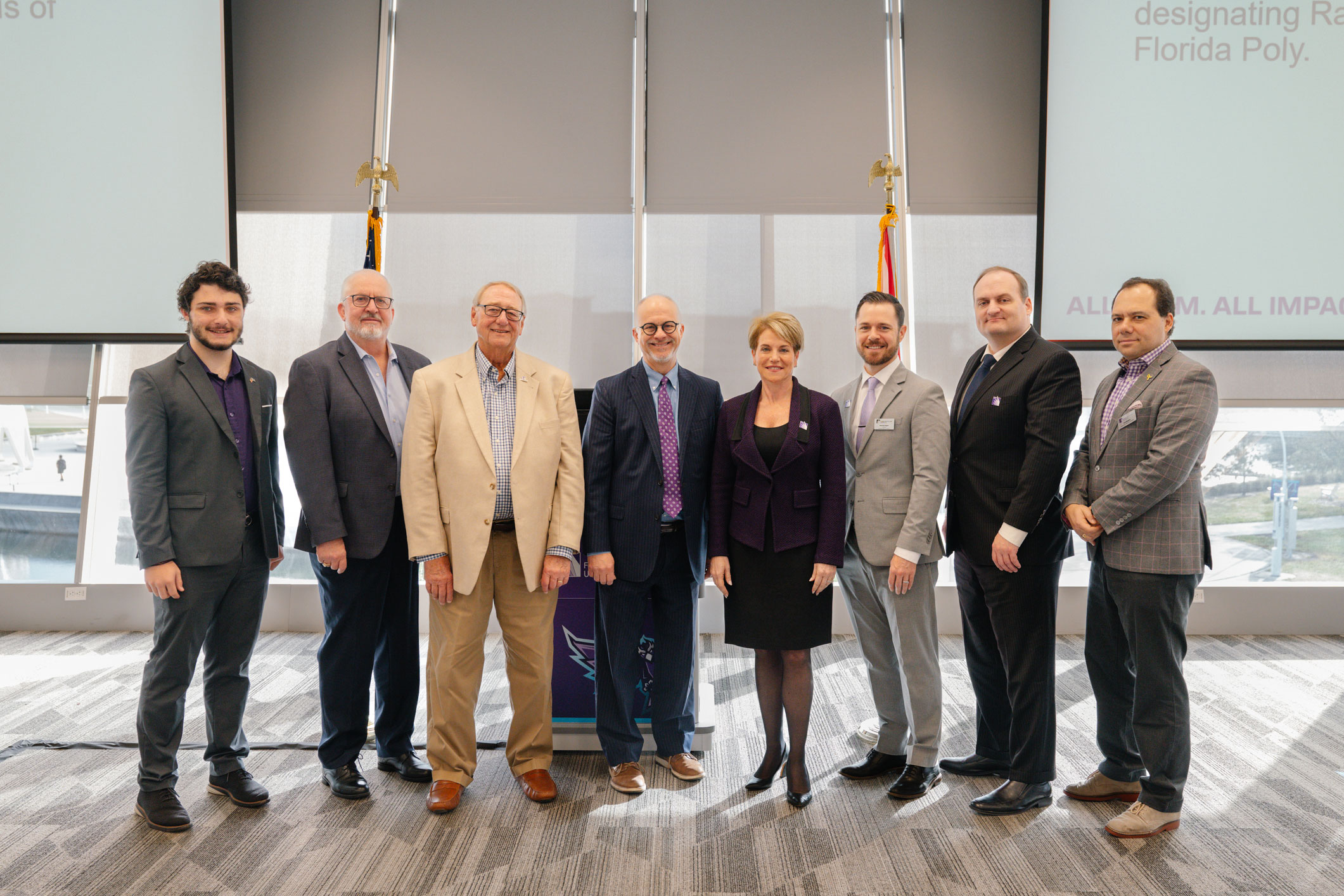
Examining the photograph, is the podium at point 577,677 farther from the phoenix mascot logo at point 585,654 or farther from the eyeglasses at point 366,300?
the eyeglasses at point 366,300

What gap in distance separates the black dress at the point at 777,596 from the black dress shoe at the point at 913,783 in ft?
1.89

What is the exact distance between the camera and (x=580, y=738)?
3.04 meters

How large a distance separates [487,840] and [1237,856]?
7.42 ft

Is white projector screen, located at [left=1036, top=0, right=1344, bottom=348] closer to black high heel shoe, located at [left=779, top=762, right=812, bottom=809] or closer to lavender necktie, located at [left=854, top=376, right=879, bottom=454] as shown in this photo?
lavender necktie, located at [left=854, top=376, right=879, bottom=454]

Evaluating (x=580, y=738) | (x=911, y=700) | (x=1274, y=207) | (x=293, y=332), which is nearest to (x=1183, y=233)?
(x=1274, y=207)

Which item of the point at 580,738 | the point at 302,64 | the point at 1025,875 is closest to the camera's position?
the point at 1025,875

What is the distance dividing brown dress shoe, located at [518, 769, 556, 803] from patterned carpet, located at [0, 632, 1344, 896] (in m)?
0.06

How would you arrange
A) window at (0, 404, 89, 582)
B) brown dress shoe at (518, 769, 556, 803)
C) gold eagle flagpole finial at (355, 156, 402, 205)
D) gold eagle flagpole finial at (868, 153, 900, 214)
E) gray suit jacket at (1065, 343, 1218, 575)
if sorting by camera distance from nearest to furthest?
gray suit jacket at (1065, 343, 1218, 575)
brown dress shoe at (518, 769, 556, 803)
gold eagle flagpole finial at (355, 156, 402, 205)
gold eagle flagpole finial at (868, 153, 900, 214)
window at (0, 404, 89, 582)

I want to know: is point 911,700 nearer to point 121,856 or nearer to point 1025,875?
point 1025,875

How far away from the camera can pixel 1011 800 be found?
2.54 metres

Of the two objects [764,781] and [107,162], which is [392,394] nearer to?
[764,781]

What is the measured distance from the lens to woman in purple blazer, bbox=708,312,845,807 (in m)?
2.53

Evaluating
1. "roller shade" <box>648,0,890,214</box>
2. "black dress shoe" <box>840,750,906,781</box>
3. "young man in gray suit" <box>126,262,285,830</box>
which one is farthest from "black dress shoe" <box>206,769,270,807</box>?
"roller shade" <box>648,0,890,214</box>

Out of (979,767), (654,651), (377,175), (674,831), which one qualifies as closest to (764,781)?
(674,831)
